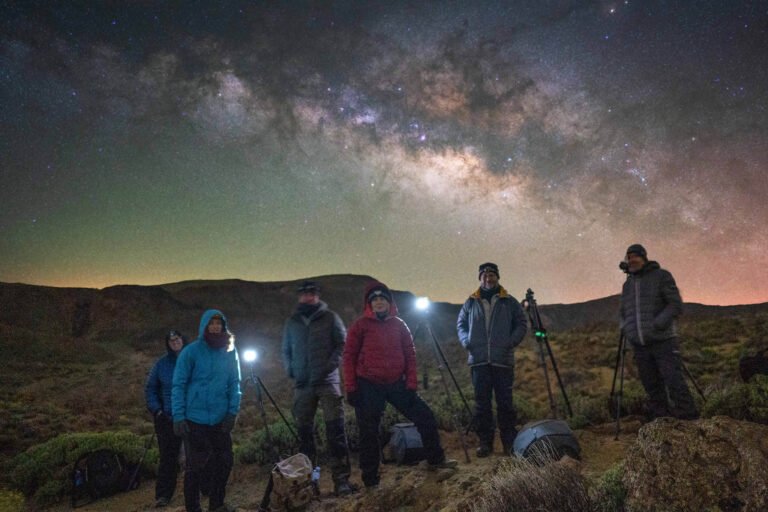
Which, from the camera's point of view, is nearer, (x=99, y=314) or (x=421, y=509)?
(x=421, y=509)

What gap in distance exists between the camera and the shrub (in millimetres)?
2510

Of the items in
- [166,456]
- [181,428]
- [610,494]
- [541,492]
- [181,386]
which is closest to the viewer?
[610,494]

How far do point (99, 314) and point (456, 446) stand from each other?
5350 centimetres

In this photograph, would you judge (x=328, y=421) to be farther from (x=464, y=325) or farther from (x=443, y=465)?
(x=464, y=325)

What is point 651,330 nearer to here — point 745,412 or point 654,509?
point 745,412

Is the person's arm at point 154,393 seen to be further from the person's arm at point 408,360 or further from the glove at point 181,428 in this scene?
the person's arm at point 408,360

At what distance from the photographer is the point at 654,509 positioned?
2.20 meters

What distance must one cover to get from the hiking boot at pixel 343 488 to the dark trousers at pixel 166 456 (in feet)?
8.67

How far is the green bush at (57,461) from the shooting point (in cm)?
708

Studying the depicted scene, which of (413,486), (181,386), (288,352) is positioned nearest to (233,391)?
(181,386)

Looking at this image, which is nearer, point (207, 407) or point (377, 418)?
point (207, 407)

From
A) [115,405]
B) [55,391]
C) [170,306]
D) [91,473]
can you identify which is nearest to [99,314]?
[170,306]

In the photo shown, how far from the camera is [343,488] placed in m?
4.70

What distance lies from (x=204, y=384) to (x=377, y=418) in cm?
199
